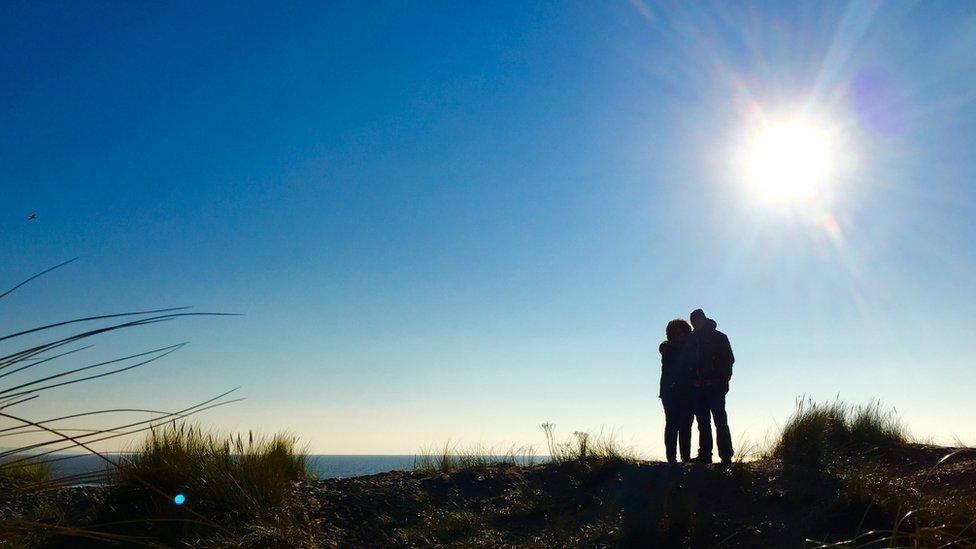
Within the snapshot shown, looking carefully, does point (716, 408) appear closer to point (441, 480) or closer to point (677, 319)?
point (677, 319)

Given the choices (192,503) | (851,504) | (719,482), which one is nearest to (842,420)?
(719,482)

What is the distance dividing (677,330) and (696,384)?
1021mm

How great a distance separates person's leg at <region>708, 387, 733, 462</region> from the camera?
797cm

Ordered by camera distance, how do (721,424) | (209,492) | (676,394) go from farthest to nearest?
(676,394), (721,424), (209,492)

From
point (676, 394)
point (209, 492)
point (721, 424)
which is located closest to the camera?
point (209, 492)

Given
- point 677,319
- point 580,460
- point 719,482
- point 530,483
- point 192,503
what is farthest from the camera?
point 677,319

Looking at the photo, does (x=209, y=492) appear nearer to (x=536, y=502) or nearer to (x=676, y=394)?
(x=536, y=502)

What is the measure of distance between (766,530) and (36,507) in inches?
248

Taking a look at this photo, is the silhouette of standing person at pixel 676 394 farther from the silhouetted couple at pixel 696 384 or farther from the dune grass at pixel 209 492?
the dune grass at pixel 209 492

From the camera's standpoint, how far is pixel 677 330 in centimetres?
921

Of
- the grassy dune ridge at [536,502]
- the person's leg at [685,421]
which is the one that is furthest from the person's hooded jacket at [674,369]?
the grassy dune ridge at [536,502]

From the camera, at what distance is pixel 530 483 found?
776 cm

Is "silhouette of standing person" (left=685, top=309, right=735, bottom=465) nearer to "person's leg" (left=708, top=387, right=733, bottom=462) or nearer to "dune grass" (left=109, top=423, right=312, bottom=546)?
"person's leg" (left=708, top=387, right=733, bottom=462)

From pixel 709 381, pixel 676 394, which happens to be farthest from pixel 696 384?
pixel 676 394
